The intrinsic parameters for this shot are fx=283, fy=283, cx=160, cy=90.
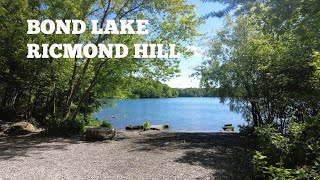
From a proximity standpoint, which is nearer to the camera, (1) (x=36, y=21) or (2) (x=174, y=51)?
(1) (x=36, y=21)

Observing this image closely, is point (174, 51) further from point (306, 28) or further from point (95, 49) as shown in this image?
point (306, 28)

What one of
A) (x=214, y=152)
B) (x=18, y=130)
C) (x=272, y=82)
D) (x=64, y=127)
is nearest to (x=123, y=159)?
(x=214, y=152)

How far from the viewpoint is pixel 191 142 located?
12.3 meters

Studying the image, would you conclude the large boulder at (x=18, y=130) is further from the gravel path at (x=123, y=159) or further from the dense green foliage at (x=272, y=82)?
the dense green foliage at (x=272, y=82)

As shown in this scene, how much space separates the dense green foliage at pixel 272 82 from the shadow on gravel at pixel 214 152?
2.75 feet

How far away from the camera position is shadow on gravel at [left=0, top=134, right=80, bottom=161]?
9893 mm

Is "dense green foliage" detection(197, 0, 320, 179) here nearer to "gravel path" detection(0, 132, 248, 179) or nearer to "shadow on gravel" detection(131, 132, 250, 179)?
"shadow on gravel" detection(131, 132, 250, 179)

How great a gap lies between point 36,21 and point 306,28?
13.9 metres

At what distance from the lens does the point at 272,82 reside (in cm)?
1230

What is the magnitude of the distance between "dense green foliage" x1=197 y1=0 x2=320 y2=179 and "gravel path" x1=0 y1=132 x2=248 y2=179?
139 centimetres

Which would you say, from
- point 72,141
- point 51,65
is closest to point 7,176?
point 72,141

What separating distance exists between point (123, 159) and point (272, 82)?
7.33m

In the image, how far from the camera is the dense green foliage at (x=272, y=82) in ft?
17.9

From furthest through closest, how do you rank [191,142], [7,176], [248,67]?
[248,67] < [191,142] < [7,176]
